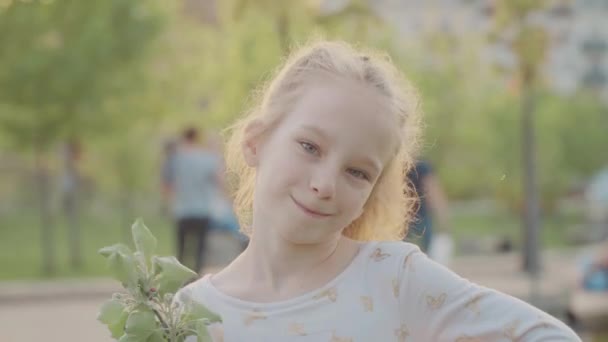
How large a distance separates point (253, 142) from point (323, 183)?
243 mm

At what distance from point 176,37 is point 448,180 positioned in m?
14.4

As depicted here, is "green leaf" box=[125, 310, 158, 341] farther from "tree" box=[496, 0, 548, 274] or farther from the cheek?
"tree" box=[496, 0, 548, 274]

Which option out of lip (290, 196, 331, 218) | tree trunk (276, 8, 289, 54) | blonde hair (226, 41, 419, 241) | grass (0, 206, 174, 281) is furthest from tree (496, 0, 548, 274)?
lip (290, 196, 331, 218)

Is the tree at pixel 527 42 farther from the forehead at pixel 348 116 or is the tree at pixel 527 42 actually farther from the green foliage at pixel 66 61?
the forehead at pixel 348 116

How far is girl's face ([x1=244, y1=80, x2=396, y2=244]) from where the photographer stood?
216cm

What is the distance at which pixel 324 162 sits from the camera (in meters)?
2.16

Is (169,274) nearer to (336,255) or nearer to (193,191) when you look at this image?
(336,255)

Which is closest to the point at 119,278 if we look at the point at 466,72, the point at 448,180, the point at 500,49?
the point at 500,49

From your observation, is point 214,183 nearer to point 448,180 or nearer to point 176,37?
point 176,37

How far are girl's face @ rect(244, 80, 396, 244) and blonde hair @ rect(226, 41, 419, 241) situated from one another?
0.04 metres

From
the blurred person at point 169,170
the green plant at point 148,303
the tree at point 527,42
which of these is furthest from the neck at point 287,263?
the tree at point 527,42

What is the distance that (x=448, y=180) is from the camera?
135 ft

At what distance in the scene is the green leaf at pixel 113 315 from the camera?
191cm

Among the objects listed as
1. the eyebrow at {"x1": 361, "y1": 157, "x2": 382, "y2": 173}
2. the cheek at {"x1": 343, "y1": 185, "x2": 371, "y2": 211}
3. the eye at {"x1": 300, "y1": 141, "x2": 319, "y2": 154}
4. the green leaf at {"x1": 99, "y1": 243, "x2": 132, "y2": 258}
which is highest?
the eye at {"x1": 300, "y1": 141, "x2": 319, "y2": 154}
